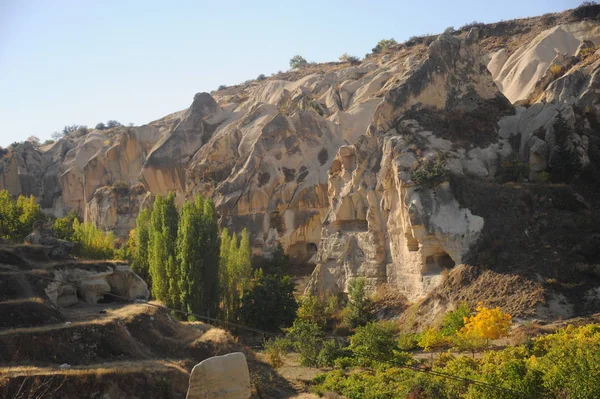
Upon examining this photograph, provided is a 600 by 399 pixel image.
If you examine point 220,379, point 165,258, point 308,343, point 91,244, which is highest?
point 91,244

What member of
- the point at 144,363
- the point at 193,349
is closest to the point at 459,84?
the point at 193,349

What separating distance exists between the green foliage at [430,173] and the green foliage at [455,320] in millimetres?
6337

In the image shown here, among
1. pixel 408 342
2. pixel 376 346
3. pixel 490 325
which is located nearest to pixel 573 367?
pixel 490 325

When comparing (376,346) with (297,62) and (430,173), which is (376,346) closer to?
(430,173)

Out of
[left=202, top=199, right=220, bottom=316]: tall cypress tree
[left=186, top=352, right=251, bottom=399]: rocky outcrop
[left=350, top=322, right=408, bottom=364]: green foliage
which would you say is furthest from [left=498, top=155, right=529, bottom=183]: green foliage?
[left=186, top=352, right=251, bottom=399]: rocky outcrop

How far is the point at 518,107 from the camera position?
116 feet

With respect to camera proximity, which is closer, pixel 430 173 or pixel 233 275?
pixel 430 173

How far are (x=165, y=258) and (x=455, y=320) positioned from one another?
46.6 ft

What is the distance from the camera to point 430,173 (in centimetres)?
2820

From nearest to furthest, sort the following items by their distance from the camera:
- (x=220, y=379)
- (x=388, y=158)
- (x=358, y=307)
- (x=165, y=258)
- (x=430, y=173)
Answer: (x=220, y=379) < (x=430, y=173) < (x=358, y=307) < (x=165, y=258) < (x=388, y=158)

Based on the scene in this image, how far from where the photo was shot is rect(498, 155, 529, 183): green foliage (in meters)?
29.6

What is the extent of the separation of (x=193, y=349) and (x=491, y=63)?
149 feet

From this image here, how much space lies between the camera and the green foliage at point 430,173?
2811 cm

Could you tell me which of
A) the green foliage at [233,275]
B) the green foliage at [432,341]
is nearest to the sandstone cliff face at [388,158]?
the green foliage at [432,341]
